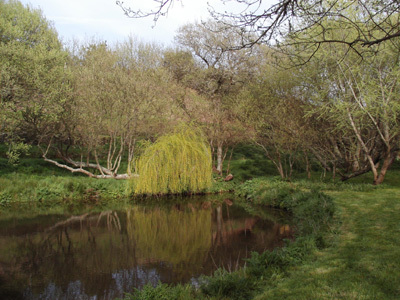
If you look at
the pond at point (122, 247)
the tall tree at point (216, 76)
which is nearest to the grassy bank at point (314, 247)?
the pond at point (122, 247)

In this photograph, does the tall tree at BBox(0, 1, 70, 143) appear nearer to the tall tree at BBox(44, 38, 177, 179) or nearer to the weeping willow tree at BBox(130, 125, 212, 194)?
the tall tree at BBox(44, 38, 177, 179)

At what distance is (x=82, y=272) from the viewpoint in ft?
22.6

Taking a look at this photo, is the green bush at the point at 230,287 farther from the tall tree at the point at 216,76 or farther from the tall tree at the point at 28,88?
the tall tree at the point at 216,76

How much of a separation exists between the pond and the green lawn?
176 cm

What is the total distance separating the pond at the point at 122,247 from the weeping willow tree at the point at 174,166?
4.58 ft

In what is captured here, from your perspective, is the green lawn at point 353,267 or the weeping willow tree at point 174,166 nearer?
the green lawn at point 353,267

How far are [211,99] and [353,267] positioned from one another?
645 inches

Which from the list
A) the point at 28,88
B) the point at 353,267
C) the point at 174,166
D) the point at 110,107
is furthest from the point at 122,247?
the point at 28,88

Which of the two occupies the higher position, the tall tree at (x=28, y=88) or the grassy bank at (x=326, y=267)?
the tall tree at (x=28, y=88)

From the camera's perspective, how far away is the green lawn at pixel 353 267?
14.7 feet

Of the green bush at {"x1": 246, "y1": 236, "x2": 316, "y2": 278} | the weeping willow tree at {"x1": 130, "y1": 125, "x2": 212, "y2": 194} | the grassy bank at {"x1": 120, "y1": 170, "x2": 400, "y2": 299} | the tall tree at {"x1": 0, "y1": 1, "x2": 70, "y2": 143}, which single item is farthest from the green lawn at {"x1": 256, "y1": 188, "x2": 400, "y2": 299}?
the tall tree at {"x1": 0, "y1": 1, "x2": 70, "y2": 143}

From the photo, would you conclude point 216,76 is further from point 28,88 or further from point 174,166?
point 28,88

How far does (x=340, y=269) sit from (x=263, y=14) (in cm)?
416

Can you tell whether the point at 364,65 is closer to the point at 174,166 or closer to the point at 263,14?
the point at 174,166
